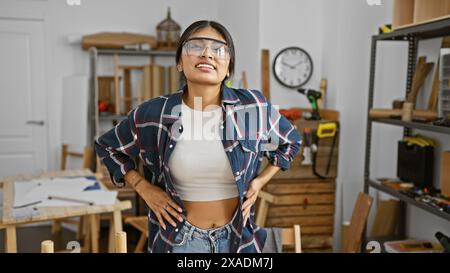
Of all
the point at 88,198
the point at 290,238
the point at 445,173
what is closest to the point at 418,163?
the point at 445,173

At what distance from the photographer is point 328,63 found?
927mm

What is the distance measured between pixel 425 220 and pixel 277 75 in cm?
93

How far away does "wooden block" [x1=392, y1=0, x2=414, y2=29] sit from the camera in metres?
1.15

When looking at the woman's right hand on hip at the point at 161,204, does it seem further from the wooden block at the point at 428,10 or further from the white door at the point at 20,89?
the wooden block at the point at 428,10

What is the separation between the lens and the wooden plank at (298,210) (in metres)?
1.45

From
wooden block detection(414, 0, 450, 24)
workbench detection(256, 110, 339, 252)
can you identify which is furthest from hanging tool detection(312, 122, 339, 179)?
wooden block detection(414, 0, 450, 24)

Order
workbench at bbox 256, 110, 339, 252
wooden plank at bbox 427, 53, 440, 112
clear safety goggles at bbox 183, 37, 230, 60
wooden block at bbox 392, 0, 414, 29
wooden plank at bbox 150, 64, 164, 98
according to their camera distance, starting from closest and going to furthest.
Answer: clear safety goggles at bbox 183, 37, 230, 60
wooden block at bbox 392, 0, 414, 29
workbench at bbox 256, 110, 339, 252
wooden plank at bbox 427, 53, 440, 112
wooden plank at bbox 150, 64, 164, 98

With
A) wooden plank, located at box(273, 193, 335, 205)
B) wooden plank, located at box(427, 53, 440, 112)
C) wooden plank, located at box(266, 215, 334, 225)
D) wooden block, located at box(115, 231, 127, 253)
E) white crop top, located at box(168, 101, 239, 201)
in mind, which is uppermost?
wooden plank, located at box(427, 53, 440, 112)

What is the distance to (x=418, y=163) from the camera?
1.46 metres

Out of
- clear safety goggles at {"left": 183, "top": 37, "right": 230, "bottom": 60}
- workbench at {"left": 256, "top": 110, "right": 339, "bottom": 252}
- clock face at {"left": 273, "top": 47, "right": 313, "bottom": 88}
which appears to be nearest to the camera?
clear safety goggles at {"left": 183, "top": 37, "right": 230, "bottom": 60}

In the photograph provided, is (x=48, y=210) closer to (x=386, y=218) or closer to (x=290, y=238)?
(x=290, y=238)

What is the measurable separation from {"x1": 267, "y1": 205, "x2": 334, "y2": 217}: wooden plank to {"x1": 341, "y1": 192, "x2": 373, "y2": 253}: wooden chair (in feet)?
0.99

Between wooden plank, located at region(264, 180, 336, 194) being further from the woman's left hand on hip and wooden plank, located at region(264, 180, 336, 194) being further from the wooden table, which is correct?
the woman's left hand on hip
